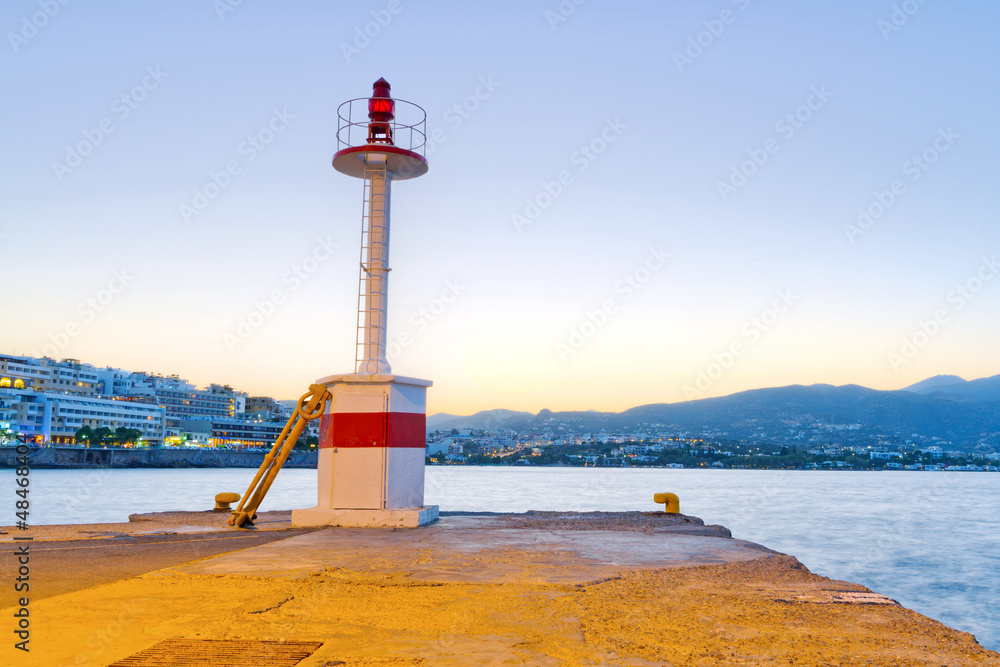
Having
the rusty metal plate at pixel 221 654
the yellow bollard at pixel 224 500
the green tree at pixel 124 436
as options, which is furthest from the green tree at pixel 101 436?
the rusty metal plate at pixel 221 654

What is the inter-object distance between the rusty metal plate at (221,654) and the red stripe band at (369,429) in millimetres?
7616

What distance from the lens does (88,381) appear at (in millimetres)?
180250

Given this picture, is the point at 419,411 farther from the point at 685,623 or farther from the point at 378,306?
the point at 685,623

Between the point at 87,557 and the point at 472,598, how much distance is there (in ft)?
15.8

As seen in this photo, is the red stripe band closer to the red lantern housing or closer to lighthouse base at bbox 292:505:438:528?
lighthouse base at bbox 292:505:438:528

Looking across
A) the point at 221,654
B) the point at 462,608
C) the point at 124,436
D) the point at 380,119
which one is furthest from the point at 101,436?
the point at 221,654

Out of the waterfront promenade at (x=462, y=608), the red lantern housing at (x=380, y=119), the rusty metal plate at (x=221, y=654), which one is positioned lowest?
the waterfront promenade at (x=462, y=608)

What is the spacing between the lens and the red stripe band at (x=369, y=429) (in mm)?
11883

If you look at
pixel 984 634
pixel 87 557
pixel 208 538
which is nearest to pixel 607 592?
pixel 87 557

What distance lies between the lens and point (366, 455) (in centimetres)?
1189

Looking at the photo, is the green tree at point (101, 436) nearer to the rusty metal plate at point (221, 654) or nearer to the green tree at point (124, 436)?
the green tree at point (124, 436)

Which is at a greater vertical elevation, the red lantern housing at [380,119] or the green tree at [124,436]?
the red lantern housing at [380,119]

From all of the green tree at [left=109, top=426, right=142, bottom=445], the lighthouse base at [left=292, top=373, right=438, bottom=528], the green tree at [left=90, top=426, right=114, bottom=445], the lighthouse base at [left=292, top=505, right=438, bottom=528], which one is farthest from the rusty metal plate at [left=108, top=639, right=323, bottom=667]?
the green tree at [left=109, top=426, right=142, bottom=445]

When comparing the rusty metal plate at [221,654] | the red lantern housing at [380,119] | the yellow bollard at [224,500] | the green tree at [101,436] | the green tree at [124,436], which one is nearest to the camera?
the rusty metal plate at [221,654]
